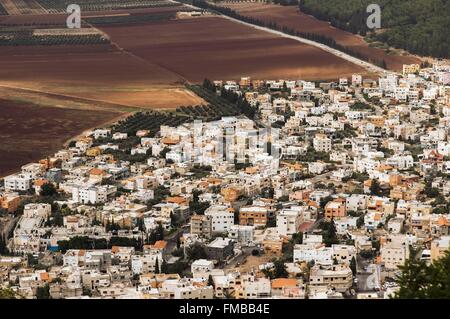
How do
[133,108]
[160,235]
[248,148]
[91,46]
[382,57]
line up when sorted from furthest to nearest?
[91,46]
[382,57]
[133,108]
[248,148]
[160,235]

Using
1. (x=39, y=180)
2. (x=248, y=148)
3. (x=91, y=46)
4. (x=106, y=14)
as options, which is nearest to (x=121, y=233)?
(x=39, y=180)

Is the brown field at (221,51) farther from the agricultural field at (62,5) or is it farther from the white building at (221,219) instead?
the white building at (221,219)

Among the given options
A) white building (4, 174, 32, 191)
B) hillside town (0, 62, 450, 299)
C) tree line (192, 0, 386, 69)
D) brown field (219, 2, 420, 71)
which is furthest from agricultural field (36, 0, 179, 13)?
white building (4, 174, 32, 191)

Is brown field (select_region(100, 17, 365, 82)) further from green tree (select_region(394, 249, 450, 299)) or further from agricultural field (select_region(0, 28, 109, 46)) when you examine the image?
green tree (select_region(394, 249, 450, 299))

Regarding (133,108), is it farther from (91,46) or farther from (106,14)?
(106,14)

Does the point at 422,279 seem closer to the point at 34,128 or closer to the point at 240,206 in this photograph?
the point at 240,206
